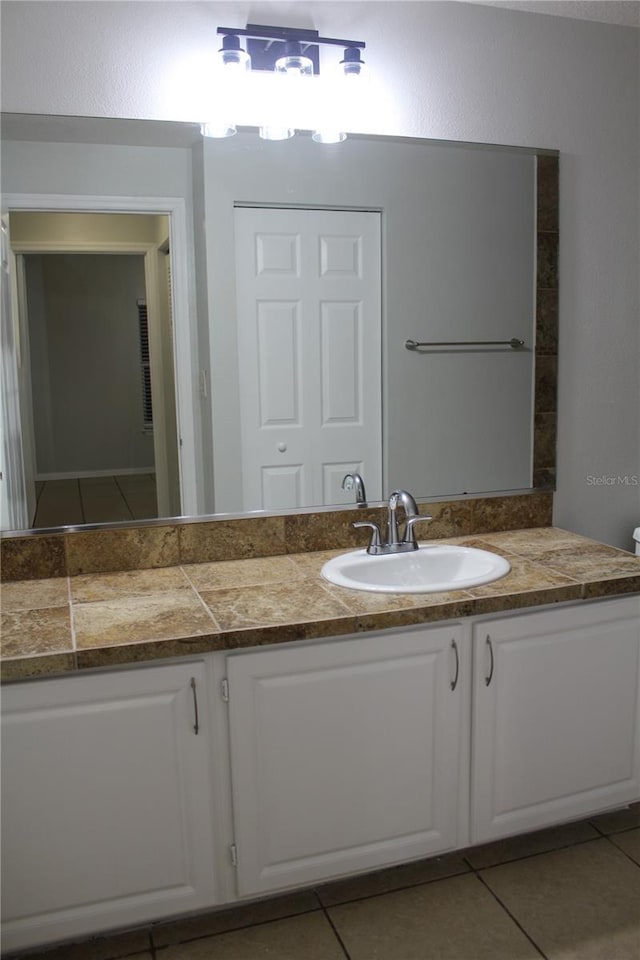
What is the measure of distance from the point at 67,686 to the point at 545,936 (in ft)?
4.03

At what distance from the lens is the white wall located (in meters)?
2.00

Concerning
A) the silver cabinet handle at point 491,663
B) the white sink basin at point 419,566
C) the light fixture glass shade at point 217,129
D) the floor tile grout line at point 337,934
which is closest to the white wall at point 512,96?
the light fixture glass shade at point 217,129

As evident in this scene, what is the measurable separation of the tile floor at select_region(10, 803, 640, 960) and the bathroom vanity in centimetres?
12

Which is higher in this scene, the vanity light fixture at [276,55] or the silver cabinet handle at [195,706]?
the vanity light fixture at [276,55]

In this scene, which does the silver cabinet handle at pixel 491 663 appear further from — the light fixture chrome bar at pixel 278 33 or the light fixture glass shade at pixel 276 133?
the light fixture chrome bar at pixel 278 33

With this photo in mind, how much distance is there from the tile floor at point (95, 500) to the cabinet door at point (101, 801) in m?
0.58

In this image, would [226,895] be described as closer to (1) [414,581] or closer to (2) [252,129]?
(1) [414,581]

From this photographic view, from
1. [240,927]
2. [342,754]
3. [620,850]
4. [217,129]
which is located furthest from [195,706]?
[217,129]

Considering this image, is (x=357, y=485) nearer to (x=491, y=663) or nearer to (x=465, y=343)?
(x=465, y=343)

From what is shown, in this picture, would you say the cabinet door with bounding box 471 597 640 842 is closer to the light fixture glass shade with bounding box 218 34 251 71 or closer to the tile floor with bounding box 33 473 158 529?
the tile floor with bounding box 33 473 158 529

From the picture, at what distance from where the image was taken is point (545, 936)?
186 cm

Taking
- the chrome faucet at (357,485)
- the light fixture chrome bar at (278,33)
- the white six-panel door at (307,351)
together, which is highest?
the light fixture chrome bar at (278,33)

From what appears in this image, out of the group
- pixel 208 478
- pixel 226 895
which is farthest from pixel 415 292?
pixel 226 895

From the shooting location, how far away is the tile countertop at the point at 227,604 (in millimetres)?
1642
